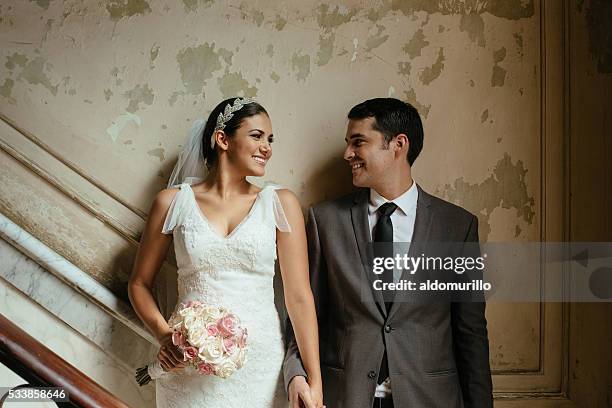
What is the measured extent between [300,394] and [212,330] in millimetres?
468

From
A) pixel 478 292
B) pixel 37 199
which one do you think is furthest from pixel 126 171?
pixel 478 292

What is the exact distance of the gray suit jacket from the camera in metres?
2.51

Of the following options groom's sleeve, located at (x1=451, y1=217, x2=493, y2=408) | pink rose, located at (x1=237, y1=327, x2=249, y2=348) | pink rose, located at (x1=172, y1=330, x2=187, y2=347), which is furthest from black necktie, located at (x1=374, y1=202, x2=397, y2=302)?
pink rose, located at (x1=172, y1=330, x2=187, y2=347)

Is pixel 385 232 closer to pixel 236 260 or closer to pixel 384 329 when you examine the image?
pixel 384 329

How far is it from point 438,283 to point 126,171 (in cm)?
151

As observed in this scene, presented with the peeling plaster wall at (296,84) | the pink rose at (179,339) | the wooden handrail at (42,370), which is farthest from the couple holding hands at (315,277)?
the wooden handrail at (42,370)

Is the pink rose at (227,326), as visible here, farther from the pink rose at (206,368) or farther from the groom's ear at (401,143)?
the groom's ear at (401,143)

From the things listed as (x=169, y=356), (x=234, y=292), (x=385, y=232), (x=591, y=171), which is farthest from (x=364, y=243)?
(x=591, y=171)

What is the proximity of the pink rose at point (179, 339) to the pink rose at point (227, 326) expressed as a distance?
13 centimetres

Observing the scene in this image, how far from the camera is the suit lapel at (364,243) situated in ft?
8.38

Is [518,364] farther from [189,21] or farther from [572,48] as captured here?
[189,21]

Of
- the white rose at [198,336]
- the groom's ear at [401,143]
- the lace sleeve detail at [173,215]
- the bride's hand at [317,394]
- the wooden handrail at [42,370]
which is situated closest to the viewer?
the wooden handrail at [42,370]

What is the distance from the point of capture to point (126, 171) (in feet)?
9.70

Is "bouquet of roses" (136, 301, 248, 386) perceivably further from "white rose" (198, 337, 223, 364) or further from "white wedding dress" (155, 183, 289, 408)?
"white wedding dress" (155, 183, 289, 408)
